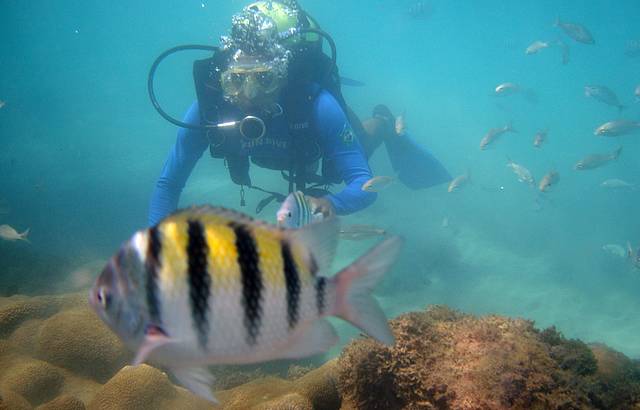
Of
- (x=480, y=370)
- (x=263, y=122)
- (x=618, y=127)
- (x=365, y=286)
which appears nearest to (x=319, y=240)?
(x=365, y=286)

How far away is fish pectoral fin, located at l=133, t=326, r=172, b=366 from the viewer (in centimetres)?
117

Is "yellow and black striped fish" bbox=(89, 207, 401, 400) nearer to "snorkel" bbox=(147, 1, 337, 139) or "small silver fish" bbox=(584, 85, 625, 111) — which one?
"snorkel" bbox=(147, 1, 337, 139)

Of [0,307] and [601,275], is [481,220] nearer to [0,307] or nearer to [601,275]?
[601,275]

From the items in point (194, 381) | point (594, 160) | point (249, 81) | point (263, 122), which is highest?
point (249, 81)

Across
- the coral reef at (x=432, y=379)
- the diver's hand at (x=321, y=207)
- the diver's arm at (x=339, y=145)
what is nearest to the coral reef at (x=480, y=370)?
the coral reef at (x=432, y=379)

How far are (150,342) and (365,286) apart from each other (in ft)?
2.28

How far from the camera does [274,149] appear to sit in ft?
21.3

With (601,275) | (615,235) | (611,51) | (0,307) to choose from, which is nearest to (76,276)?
(0,307)

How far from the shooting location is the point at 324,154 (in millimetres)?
6562

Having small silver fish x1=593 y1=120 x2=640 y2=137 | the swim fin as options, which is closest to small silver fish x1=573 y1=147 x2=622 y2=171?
small silver fish x1=593 y1=120 x2=640 y2=137

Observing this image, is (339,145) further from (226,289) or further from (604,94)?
(604,94)

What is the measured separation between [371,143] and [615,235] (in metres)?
20.3

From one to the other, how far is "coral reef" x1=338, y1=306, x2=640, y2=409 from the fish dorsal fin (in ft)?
5.43

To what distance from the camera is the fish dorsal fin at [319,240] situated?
1.32 metres
